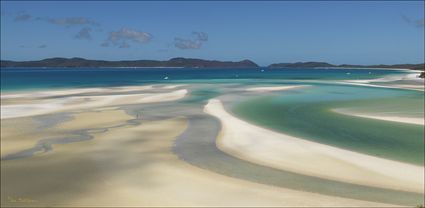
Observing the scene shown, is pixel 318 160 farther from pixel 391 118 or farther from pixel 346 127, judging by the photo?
pixel 391 118

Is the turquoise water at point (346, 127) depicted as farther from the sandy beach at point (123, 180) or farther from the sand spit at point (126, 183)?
the sand spit at point (126, 183)

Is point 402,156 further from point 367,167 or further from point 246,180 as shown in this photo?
point 246,180

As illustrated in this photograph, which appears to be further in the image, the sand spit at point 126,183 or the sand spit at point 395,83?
the sand spit at point 395,83

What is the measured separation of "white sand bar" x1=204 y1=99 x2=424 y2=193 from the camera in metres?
13.9

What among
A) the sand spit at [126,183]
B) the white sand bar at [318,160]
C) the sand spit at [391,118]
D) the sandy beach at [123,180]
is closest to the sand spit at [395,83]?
the sand spit at [391,118]

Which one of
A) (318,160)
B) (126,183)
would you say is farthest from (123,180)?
(318,160)

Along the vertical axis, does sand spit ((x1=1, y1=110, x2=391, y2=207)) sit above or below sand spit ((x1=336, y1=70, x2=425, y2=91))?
below

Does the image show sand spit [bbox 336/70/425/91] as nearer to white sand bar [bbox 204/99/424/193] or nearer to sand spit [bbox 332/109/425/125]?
sand spit [bbox 332/109/425/125]

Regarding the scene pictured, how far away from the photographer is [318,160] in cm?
1625

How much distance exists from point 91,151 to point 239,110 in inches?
657

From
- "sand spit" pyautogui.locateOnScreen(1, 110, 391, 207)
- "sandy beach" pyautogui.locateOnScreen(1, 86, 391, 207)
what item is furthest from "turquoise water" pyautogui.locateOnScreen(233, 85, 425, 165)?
"sand spit" pyautogui.locateOnScreen(1, 110, 391, 207)

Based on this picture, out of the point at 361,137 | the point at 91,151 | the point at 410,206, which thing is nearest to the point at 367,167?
the point at 410,206

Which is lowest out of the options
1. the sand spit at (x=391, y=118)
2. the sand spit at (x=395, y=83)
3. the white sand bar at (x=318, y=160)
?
the white sand bar at (x=318, y=160)

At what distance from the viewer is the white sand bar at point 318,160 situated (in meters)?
13.9
